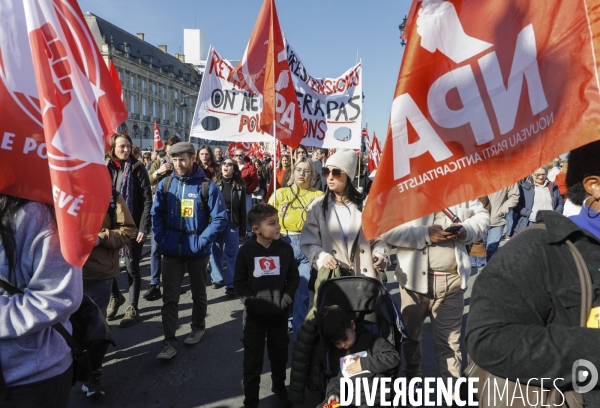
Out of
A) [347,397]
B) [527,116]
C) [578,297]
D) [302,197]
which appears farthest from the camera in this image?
[302,197]

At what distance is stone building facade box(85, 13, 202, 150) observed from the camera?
63.1 meters

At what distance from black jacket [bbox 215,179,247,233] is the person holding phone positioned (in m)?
3.61

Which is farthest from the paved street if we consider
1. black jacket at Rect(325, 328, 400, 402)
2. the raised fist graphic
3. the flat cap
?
the raised fist graphic

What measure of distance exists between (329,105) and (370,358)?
4.50m

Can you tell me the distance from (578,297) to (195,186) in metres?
3.35

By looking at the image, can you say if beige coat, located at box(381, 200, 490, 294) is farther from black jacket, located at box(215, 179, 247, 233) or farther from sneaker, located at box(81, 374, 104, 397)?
black jacket, located at box(215, 179, 247, 233)

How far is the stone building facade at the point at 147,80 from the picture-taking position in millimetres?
63128

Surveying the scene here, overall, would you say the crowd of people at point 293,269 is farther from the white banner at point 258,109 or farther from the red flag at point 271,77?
the white banner at point 258,109

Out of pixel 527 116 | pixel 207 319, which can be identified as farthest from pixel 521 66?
pixel 207 319

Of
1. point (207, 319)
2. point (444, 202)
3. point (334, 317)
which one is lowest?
point (207, 319)

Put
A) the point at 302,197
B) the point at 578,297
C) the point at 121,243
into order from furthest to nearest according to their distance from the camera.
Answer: the point at 302,197 → the point at 121,243 → the point at 578,297

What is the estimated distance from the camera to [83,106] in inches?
64.3

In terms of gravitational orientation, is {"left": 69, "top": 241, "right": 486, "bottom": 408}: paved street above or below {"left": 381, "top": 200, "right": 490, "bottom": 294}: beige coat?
below

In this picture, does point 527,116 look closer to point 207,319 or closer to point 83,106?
point 83,106
